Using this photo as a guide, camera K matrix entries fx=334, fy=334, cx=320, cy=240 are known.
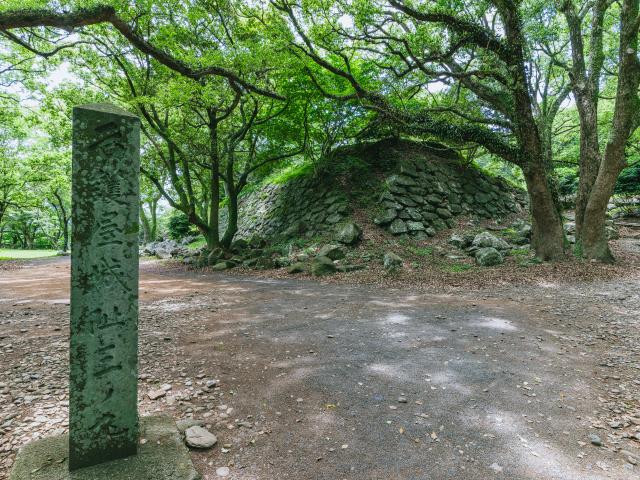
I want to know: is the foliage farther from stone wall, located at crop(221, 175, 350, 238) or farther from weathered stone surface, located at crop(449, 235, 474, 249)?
weathered stone surface, located at crop(449, 235, 474, 249)

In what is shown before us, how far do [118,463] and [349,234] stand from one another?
983 cm

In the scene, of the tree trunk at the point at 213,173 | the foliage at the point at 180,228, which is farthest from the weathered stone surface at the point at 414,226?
the foliage at the point at 180,228

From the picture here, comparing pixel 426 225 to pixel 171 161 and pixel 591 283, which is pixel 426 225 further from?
pixel 171 161

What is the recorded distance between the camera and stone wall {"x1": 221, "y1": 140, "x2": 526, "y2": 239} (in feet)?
42.1

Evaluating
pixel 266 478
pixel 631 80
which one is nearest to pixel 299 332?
pixel 266 478

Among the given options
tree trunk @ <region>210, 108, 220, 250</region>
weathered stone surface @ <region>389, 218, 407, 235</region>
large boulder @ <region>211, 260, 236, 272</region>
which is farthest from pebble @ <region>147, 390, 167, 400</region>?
tree trunk @ <region>210, 108, 220, 250</region>

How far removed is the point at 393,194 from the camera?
13.1m

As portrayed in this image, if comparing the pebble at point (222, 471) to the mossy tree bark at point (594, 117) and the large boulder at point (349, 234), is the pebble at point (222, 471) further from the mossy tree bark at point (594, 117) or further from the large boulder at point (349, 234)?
the mossy tree bark at point (594, 117)

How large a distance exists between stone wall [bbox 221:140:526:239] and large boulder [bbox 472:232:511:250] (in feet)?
5.37

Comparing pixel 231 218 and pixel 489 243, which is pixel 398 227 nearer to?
pixel 489 243

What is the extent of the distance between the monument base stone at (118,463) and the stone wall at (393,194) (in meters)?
10.6

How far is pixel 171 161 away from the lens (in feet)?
43.4

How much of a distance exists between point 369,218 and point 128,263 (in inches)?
437

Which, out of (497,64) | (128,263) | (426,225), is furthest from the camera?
(426,225)
